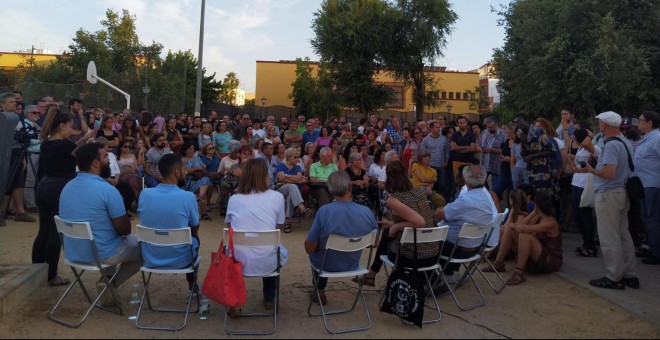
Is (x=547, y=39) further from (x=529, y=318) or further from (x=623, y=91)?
(x=529, y=318)

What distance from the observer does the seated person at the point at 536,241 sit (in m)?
5.96

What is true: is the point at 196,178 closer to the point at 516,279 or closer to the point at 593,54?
the point at 516,279

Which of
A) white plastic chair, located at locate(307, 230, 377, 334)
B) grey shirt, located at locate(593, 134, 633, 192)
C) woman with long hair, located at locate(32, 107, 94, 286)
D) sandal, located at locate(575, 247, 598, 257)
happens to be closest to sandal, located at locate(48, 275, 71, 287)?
woman with long hair, located at locate(32, 107, 94, 286)

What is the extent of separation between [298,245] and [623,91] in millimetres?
14483

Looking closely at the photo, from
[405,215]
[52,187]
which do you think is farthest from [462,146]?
[52,187]

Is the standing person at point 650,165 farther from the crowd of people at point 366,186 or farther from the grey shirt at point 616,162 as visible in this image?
the grey shirt at point 616,162

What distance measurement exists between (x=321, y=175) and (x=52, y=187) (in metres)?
4.42

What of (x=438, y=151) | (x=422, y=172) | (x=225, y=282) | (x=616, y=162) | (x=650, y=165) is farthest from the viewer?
(x=438, y=151)

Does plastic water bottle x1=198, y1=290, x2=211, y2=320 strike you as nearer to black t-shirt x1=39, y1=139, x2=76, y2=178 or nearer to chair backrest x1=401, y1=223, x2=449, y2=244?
chair backrest x1=401, y1=223, x2=449, y2=244

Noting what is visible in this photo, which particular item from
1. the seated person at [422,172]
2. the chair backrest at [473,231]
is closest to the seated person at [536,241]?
the chair backrest at [473,231]

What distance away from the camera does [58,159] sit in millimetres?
5363

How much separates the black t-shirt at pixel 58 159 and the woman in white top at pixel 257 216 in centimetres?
189

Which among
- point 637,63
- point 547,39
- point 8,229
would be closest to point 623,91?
point 637,63

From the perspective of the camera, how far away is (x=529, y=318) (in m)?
4.82
